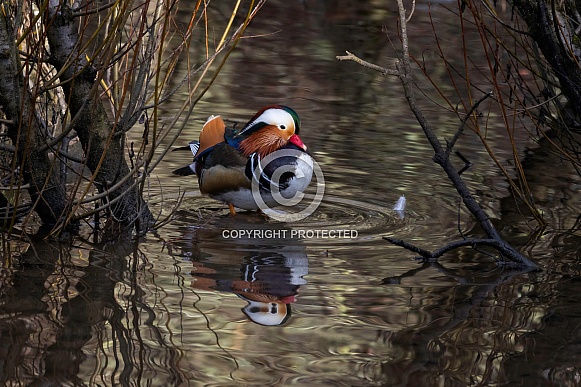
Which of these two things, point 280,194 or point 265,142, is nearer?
point 280,194

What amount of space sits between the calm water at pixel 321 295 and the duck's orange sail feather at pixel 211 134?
39cm

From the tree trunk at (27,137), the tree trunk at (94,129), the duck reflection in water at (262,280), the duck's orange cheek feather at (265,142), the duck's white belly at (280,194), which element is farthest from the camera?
the duck's orange cheek feather at (265,142)

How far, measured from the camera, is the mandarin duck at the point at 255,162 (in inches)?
249

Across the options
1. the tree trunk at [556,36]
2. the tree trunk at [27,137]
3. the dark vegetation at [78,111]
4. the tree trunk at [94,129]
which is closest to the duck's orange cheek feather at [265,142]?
the dark vegetation at [78,111]

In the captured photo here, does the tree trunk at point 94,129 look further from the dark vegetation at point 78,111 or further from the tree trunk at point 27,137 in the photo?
the tree trunk at point 27,137

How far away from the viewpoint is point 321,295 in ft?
15.8

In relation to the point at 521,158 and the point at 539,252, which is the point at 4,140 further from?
the point at 521,158

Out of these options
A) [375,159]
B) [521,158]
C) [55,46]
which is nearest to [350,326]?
[55,46]

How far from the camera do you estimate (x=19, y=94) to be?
16.1 ft

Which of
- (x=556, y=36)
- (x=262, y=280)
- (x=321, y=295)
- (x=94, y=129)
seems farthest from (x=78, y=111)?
(x=556, y=36)

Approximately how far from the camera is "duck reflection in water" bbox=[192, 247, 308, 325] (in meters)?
4.58

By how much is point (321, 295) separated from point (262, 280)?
39 cm

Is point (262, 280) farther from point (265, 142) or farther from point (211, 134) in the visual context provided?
point (211, 134)

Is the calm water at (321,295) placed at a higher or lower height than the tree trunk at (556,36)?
lower
